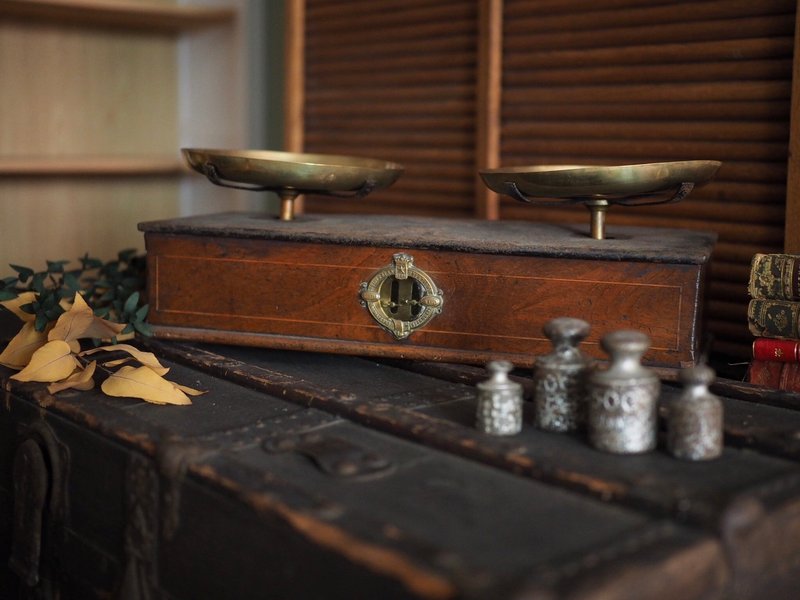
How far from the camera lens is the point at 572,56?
78.9 inches

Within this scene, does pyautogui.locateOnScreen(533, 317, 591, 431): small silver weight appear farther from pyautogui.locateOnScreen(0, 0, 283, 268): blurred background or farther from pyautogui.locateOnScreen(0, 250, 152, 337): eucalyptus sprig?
pyautogui.locateOnScreen(0, 0, 283, 268): blurred background

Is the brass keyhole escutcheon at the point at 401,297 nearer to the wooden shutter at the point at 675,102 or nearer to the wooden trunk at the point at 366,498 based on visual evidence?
the wooden trunk at the point at 366,498

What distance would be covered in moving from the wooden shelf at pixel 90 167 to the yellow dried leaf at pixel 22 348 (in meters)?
0.96

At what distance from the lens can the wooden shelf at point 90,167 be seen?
2457 mm

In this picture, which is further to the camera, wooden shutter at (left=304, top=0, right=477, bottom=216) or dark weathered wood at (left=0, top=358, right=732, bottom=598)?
wooden shutter at (left=304, top=0, right=477, bottom=216)

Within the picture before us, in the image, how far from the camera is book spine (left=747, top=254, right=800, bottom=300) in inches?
56.9

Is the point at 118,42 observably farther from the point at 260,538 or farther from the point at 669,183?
the point at 260,538

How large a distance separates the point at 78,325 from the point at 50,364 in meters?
0.12

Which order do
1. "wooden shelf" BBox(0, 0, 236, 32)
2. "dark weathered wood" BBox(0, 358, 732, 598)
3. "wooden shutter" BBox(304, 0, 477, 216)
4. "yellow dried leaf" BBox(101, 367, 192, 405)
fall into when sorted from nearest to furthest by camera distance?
1. "dark weathered wood" BBox(0, 358, 732, 598)
2. "yellow dried leaf" BBox(101, 367, 192, 405)
3. "wooden shutter" BBox(304, 0, 477, 216)
4. "wooden shelf" BBox(0, 0, 236, 32)

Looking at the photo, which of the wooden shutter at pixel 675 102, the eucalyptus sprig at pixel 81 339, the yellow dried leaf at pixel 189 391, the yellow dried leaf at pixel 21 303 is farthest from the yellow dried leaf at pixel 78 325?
the wooden shutter at pixel 675 102

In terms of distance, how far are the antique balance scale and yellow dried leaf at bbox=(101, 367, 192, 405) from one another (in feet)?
0.87

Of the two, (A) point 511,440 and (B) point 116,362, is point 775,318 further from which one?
(B) point 116,362

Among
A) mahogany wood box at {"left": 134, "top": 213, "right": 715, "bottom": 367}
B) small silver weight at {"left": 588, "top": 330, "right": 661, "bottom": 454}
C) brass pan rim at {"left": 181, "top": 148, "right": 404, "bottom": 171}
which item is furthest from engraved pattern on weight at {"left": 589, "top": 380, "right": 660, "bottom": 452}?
brass pan rim at {"left": 181, "top": 148, "right": 404, "bottom": 171}

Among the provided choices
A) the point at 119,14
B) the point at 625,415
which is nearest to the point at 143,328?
the point at 625,415
